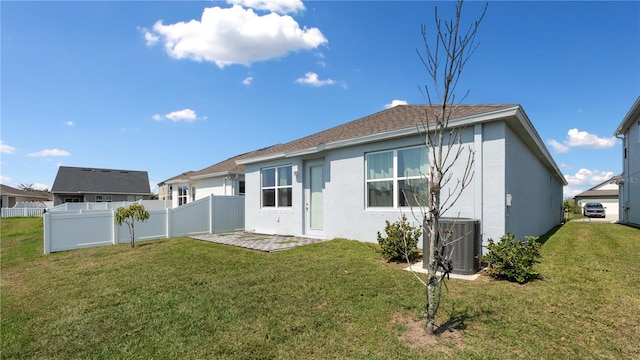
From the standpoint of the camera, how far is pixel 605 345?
301 centimetres

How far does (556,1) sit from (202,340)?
11.7m

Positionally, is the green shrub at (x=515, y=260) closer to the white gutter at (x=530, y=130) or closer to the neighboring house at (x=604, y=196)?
the white gutter at (x=530, y=130)

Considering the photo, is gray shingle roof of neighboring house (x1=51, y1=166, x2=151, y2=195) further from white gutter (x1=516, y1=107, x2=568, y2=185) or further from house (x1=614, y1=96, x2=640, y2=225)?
house (x1=614, y1=96, x2=640, y2=225)

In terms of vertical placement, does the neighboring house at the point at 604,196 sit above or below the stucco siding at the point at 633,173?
below

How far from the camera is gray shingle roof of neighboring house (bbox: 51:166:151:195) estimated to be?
3266cm

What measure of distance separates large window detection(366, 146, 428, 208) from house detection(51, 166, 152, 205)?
36.3 m

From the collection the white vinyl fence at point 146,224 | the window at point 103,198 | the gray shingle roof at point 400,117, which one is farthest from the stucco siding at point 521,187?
the window at point 103,198

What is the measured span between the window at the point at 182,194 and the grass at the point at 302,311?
14.4m

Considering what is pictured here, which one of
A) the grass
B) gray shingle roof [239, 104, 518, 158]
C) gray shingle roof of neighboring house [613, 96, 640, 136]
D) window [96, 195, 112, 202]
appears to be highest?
gray shingle roof of neighboring house [613, 96, 640, 136]

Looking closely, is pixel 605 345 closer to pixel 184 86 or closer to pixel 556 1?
pixel 556 1

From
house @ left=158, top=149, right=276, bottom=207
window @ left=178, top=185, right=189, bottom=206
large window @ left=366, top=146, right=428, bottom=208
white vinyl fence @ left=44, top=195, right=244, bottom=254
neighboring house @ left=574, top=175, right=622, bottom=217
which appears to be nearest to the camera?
large window @ left=366, top=146, right=428, bottom=208

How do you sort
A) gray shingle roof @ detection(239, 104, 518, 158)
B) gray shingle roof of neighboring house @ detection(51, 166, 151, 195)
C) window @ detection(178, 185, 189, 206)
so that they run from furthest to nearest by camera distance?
gray shingle roof of neighboring house @ detection(51, 166, 151, 195) → window @ detection(178, 185, 189, 206) → gray shingle roof @ detection(239, 104, 518, 158)

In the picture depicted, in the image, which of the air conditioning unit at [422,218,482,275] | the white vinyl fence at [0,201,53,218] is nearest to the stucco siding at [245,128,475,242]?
the air conditioning unit at [422,218,482,275]

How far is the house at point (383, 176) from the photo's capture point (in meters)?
6.55
